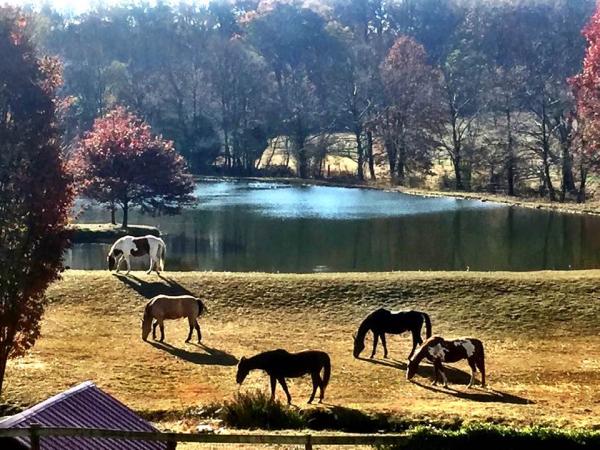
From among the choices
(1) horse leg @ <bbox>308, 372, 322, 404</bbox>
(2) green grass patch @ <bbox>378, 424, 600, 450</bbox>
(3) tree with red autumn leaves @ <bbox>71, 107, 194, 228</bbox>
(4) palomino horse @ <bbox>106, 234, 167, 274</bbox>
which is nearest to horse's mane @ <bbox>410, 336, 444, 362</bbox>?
(1) horse leg @ <bbox>308, 372, 322, 404</bbox>

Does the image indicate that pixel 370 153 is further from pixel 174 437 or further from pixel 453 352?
pixel 174 437

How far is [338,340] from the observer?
17.3 metres

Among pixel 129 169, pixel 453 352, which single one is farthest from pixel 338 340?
pixel 129 169

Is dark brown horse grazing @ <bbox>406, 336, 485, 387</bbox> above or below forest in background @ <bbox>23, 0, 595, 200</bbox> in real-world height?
below

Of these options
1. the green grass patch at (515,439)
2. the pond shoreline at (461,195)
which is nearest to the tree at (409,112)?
the pond shoreline at (461,195)

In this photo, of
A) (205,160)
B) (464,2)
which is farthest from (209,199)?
(464,2)

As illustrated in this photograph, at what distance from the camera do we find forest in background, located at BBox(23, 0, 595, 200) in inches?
2232

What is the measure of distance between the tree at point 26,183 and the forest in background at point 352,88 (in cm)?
4071

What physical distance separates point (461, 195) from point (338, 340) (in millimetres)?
37004

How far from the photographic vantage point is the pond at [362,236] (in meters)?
28.5

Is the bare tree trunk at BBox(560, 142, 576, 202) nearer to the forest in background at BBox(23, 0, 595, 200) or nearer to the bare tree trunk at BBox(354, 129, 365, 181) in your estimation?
the forest in background at BBox(23, 0, 595, 200)

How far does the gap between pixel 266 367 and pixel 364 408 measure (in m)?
1.65

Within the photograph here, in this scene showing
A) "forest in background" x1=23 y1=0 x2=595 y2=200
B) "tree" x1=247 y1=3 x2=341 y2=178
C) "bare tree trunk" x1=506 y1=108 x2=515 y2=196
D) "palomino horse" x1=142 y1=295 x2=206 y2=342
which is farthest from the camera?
"tree" x1=247 y1=3 x2=341 y2=178

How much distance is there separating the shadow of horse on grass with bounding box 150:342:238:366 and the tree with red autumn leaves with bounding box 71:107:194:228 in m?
20.8
